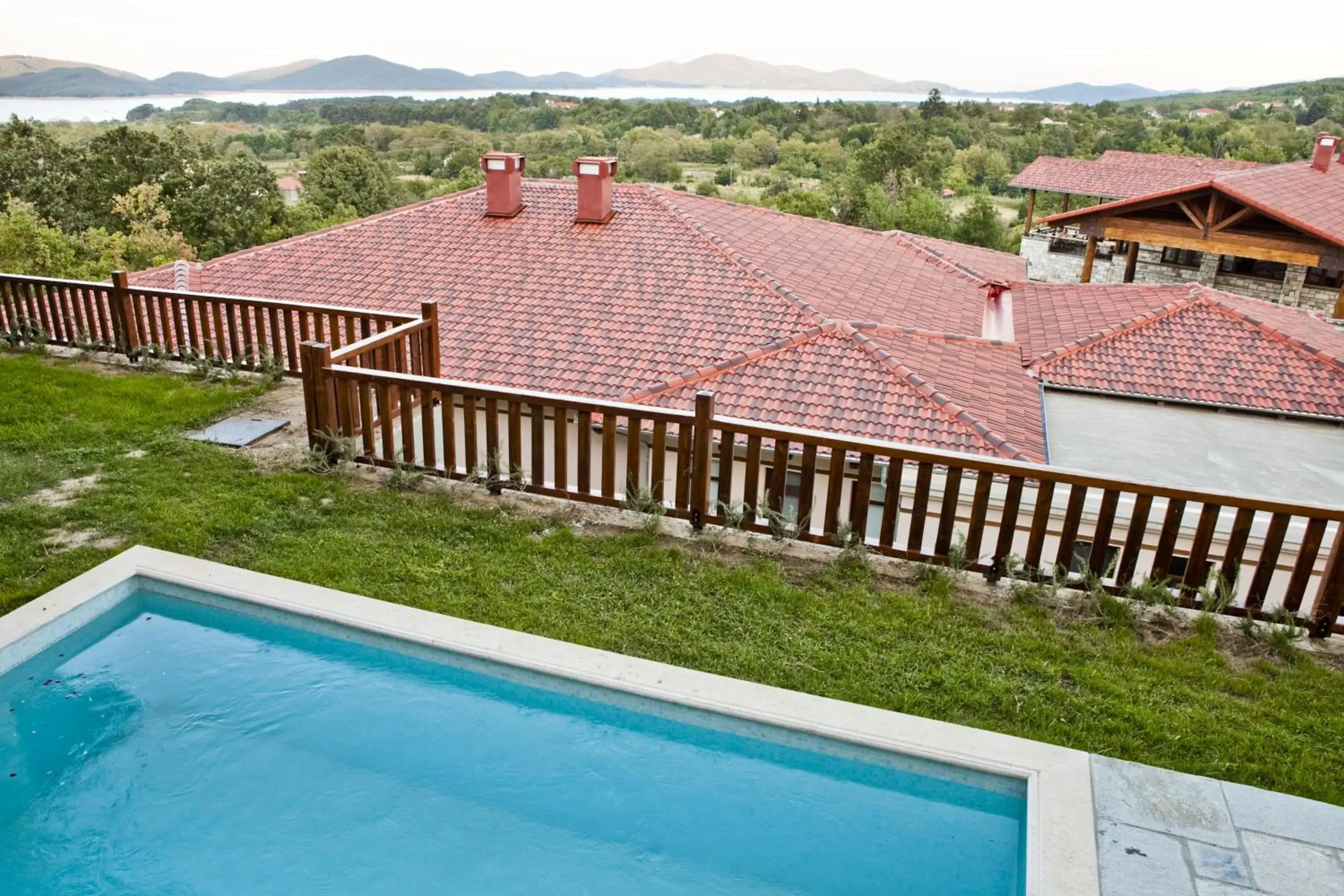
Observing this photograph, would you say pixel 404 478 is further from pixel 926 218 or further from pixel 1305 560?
pixel 926 218

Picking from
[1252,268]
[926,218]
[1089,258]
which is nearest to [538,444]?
[1089,258]

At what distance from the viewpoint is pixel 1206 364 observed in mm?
13094

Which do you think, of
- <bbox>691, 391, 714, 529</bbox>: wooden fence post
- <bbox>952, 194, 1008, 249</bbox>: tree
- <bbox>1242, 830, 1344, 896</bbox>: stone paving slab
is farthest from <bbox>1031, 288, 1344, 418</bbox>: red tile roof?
<bbox>952, 194, 1008, 249</bbox>: tree

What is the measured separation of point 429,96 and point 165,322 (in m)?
130

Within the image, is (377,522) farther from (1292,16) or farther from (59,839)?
(1292,16)

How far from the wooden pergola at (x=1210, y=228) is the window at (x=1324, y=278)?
138cm

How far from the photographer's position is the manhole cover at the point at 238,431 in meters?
6.77

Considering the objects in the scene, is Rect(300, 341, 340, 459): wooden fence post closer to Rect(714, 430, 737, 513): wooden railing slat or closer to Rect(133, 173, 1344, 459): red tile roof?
Rect(714, 430, 737, 513): wooden railing slat

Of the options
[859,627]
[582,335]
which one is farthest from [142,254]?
[859,627]

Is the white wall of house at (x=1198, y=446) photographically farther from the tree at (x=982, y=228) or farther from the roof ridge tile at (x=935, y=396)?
the tree at (x=982, y=228)

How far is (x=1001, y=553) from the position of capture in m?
5.12

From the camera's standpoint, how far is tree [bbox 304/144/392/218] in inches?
2601

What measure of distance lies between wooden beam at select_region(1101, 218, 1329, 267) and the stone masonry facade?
70 cm

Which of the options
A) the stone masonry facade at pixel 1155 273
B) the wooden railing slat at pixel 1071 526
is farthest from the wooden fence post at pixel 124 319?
the stone masonry facade at pixel 1155 273
